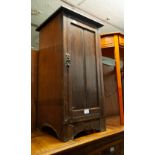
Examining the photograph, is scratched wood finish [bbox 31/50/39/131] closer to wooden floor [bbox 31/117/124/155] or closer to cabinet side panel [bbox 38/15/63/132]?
cabinet side panel [bbox 38/15/63/132]

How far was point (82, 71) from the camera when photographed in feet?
3.86

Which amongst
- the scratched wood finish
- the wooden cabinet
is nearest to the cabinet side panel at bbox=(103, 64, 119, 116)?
the wooden cabinet

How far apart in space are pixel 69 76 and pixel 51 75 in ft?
0.57

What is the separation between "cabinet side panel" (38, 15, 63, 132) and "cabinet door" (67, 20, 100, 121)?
0.08 metres

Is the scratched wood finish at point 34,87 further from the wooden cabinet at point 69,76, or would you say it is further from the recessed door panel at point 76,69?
the recessed door panel at point 76,69

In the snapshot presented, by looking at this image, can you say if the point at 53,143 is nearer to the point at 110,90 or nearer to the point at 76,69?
the point at 76,69

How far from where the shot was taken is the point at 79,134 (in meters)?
1.15

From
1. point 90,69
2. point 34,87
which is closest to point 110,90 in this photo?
point 90,69

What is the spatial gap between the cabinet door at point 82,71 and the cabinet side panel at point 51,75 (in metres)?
0.08

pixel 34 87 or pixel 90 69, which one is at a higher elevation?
pixel 90 69

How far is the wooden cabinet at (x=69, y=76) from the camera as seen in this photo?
3.45 feet
